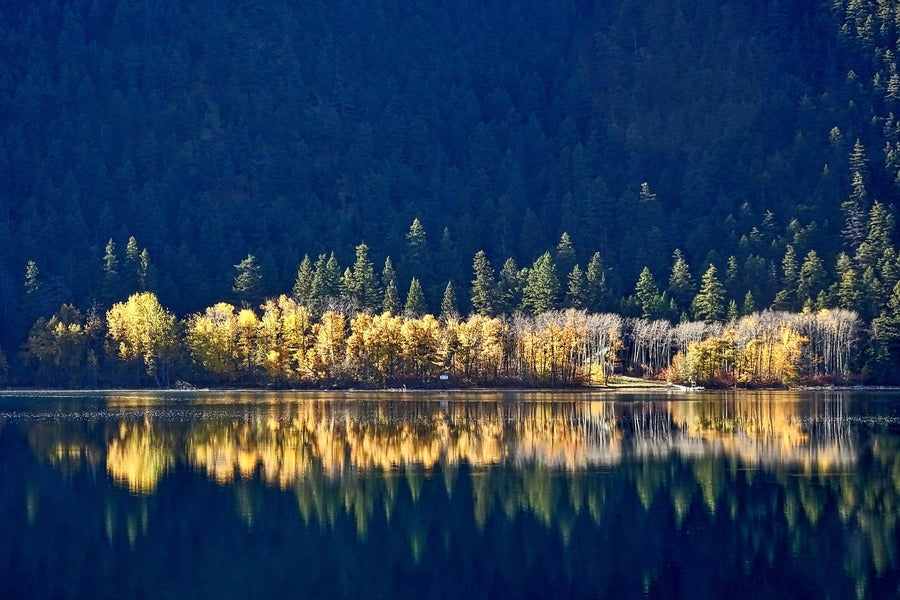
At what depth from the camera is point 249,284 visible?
165500 mm

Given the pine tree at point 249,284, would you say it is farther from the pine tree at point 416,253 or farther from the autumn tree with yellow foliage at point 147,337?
the pine tree at point 416,253

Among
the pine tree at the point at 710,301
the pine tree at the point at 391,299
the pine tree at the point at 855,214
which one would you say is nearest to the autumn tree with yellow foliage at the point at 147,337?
the pine tree at the point at 391,299

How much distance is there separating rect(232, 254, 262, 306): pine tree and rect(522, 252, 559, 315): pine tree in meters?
35.7

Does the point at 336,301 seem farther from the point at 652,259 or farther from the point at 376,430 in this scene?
the point at 376,430

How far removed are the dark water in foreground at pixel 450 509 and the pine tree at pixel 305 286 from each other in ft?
256

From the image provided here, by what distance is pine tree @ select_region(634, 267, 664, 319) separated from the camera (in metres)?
154

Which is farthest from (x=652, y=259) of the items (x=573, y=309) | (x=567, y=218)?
(x=573, y=309)

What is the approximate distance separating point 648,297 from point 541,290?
44.6ft

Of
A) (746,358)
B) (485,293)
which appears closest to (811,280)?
(746,358)

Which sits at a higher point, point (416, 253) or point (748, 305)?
point (416, 253)

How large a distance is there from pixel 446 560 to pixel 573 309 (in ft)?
369

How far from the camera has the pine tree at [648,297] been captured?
505 feet

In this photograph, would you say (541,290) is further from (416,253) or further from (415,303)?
(416,253)

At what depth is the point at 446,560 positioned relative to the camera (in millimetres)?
37281
